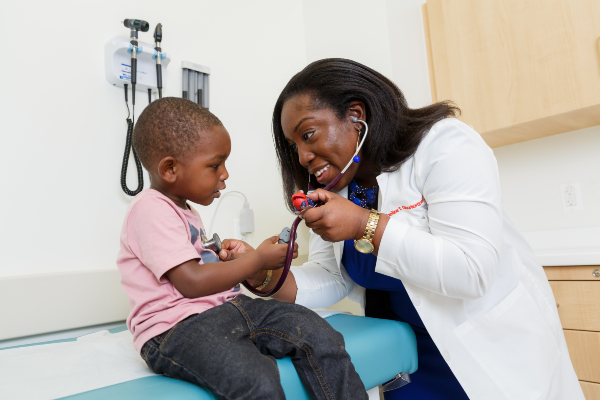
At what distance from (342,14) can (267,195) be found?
3.61ft

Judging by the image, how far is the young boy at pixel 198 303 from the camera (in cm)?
71

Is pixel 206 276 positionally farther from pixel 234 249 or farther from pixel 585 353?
pixel 585 353

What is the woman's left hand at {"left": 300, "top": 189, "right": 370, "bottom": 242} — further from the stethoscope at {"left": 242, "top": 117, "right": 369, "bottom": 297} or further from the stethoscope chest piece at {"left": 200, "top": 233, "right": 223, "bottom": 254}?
the stethoscope chest piece at {"left": 200, "top": 233, "right": 223, "bottom": 254}

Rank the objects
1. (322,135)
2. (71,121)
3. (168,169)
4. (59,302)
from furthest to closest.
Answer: (71,121), (59,302), (322,135), (168,169)

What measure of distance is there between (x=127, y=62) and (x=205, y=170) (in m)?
0.89

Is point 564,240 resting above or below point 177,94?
below

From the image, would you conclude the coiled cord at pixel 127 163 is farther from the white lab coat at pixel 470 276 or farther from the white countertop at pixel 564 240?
the white countertop at pixel 564 240

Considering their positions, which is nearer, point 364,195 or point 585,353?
point 364,195

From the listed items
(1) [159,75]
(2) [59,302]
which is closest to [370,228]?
(2) [59,302]

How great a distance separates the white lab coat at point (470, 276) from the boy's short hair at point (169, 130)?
0.51 m

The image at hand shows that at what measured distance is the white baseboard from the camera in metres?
1.24

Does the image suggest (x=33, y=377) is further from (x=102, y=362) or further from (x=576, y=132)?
(x=576, y=132)

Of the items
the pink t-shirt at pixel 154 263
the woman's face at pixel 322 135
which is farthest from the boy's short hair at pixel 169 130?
the woman's face at pixel 322 135

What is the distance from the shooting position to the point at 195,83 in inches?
72.6
